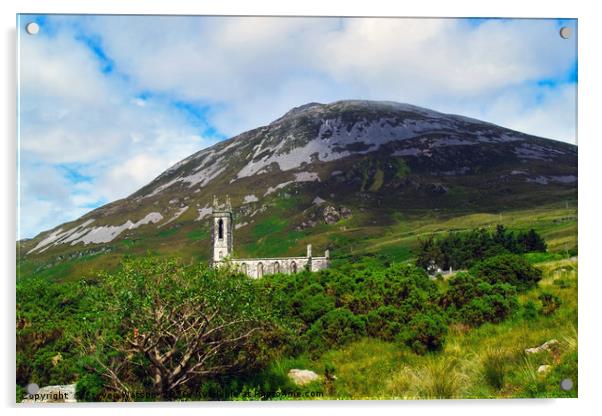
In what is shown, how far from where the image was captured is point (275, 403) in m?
10.1

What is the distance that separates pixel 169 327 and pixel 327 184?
35.3 ft

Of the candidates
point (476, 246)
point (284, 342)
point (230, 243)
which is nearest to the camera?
point (284, 342)

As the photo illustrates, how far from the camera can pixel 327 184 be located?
19.7m

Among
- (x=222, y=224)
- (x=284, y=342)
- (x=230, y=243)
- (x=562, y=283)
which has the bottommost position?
(x=284, y=342)

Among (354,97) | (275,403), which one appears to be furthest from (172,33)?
(275,403)

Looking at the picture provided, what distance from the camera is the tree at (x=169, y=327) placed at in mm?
10000

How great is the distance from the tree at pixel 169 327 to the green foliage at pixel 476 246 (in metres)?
7.58

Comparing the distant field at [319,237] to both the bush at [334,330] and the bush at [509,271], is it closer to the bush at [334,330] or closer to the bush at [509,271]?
the bush at [509,271]

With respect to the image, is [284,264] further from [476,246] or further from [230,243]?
[476,246]

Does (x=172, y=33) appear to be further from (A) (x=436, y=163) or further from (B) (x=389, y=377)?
(A) (x=436, y=163)

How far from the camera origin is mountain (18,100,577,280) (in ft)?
50.1

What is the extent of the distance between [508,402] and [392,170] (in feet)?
33.8

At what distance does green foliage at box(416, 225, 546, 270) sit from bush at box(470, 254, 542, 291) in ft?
3.12

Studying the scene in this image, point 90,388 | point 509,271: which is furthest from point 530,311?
point 90,388
